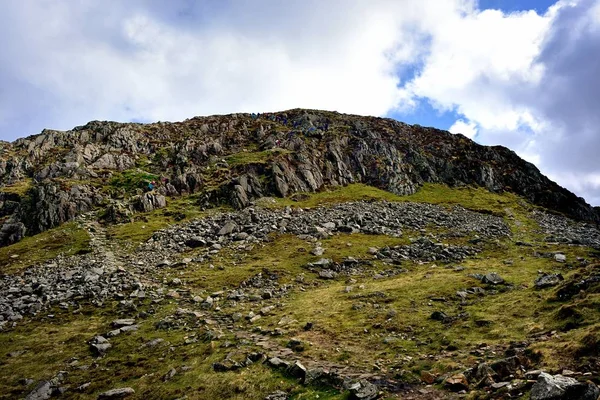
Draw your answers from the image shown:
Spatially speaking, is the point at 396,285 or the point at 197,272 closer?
the point at 396,285

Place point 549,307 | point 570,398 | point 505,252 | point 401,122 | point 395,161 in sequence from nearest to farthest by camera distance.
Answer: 1. point 570,398
2. point 549,307
3. point 505,252
4. point 395,161
5. point 401,122

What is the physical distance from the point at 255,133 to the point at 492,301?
12374cm

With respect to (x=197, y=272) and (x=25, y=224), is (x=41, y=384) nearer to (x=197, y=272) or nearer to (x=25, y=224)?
(x=197, y=272)

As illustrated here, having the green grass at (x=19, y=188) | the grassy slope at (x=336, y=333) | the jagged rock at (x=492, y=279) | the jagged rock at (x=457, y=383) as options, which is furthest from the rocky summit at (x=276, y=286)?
the green grass at (x=19, y=188)

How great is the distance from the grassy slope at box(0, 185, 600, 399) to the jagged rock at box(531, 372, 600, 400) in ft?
11.7

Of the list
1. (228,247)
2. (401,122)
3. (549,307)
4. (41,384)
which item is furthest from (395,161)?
(41,384)

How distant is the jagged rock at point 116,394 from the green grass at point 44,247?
3899cm

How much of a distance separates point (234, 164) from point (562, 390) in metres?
103

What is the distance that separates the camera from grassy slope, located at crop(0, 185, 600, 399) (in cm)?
1850

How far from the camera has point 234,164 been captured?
10850cm

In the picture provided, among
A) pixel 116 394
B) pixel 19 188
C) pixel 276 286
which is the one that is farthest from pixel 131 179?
pixel 116 394

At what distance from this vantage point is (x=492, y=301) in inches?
1109

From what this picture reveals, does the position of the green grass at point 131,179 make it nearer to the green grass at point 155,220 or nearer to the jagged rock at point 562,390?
the green grass at point 155,220

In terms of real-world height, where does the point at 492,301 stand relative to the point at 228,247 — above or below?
below
